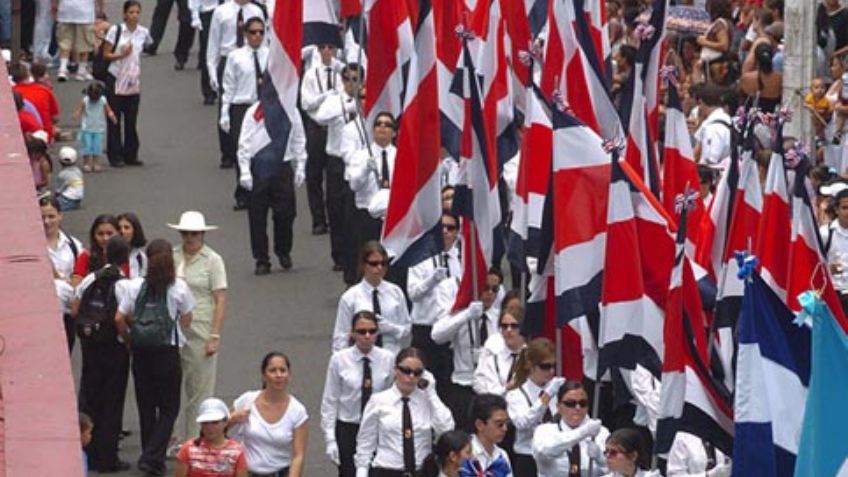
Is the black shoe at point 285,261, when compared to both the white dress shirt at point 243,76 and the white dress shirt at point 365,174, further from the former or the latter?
the white dress shirt at point 243,76

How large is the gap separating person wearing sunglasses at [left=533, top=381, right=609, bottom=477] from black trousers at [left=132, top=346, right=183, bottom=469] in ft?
10.2

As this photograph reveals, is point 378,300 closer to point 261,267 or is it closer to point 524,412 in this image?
point 524,412

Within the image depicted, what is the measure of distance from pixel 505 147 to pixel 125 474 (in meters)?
4.61

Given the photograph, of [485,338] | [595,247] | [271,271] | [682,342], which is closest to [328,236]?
[271,271]

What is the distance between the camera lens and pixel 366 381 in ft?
63.7

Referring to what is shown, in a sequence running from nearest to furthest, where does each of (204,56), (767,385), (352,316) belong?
(767,385) → (352,316) → (204,56)

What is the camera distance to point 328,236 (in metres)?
26.5

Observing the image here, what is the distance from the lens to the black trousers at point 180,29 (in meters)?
33.8

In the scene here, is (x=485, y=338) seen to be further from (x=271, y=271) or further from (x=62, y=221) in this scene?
(x=62, y=221)

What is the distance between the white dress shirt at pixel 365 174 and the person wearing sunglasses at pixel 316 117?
1675 mm

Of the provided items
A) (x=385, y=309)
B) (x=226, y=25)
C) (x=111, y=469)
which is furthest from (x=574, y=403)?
(x=226, y=25)

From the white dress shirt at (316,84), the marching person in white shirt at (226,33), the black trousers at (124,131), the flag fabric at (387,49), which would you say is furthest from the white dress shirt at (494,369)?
the black trousers at (124,131)

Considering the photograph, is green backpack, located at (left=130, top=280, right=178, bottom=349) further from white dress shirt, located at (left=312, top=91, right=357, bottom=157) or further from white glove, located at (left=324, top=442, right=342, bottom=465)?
white dress shirt, located at (left=312, top=91, right=357, bottom=157)

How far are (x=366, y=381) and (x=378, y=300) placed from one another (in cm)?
120
